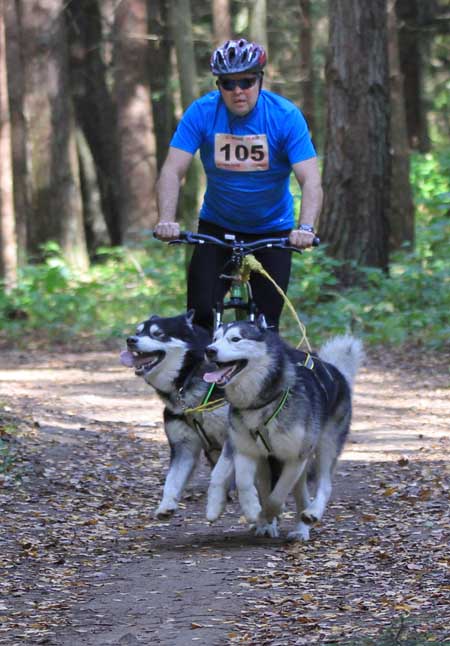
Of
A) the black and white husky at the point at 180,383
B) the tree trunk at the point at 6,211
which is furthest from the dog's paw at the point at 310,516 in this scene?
the tree trunk at the point at 6,211

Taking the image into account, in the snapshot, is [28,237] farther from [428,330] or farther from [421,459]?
[421,459]

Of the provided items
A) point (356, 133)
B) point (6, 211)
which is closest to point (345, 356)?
point (356, 133)

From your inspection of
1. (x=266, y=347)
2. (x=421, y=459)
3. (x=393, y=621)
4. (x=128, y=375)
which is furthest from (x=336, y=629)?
(x=128, y=375)

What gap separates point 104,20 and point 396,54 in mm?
8740

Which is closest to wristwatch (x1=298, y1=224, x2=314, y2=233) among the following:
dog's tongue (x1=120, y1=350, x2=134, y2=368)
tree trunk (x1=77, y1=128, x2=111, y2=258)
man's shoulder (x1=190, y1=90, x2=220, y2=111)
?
man's shoulder (x1=190, y1=90, x2=220, y2=111)

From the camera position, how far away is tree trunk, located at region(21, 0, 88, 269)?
22.8 m

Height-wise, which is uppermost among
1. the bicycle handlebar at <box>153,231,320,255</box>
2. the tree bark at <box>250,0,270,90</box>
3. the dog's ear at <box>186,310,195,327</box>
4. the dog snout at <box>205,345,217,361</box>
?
the tree bark at <box>250,0,270,90</box>

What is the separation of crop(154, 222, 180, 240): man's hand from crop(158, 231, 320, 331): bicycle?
0.09 ft

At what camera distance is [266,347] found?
6031 millimetres

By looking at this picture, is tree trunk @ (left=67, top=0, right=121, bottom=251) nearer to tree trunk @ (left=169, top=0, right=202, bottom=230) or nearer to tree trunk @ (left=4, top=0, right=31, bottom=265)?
tree trunk @ (left=4, top=0, right=31, bottom=265)

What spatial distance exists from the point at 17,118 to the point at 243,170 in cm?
2149

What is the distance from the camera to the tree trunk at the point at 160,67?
29078 mm

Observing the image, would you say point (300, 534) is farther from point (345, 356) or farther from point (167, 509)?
point (345, 356)

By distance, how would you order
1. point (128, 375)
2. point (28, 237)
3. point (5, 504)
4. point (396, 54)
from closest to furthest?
point (5, 504) → point (128, 375) → point (396, 54) → point (28, 237)
